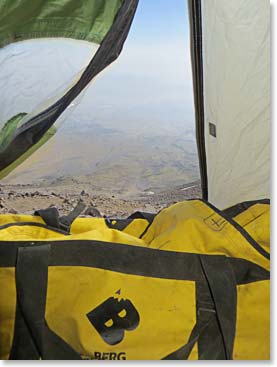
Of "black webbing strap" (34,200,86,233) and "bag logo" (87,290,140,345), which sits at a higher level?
"black webbing strap" (34,200,86,233)

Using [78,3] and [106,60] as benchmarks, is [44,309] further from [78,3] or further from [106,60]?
[78,3]

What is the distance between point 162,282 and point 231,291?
107mm

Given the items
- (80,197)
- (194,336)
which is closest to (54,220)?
(194,336)

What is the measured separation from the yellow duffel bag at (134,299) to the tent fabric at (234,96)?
0.22 m

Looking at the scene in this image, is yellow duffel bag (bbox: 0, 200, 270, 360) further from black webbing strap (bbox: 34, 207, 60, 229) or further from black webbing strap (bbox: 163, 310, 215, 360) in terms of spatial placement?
black webbing strap (bbox: 34, 207, 60, 229)

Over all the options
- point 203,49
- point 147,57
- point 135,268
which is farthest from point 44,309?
point 147,57

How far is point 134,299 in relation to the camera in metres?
0.70

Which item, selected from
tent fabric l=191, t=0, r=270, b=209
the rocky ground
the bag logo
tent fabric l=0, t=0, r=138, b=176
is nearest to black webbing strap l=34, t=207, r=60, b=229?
tent fabric l=0, t=0, r=138, b=176

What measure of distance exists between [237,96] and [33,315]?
1.92ft

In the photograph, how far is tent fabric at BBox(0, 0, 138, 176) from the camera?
0.99 m

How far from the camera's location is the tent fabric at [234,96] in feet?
2.77

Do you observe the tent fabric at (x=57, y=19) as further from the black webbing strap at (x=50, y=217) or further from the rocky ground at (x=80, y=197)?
the rocky ground at (x=80, y=197)

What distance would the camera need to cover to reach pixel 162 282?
0.72 meters

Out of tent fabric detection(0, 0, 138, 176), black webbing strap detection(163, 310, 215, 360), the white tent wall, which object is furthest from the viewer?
tent fabric detection(0, 0, 138, 176)
